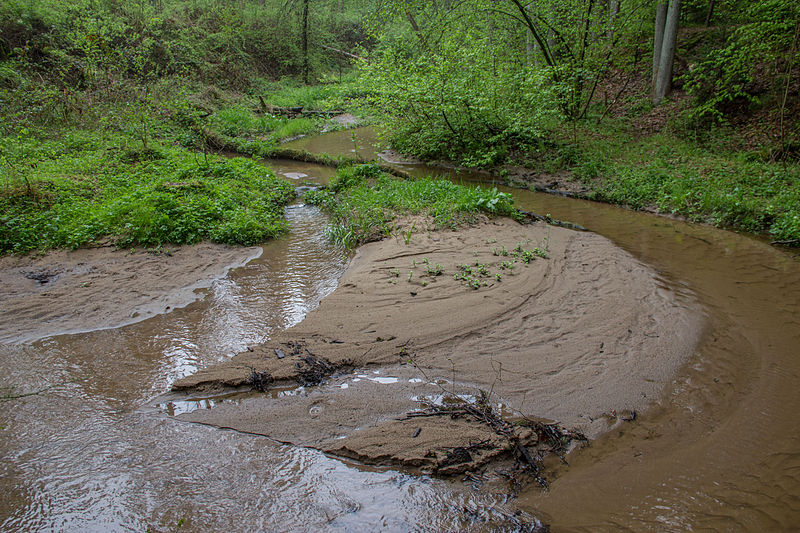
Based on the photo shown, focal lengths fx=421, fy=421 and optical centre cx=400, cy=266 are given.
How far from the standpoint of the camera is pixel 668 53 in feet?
42.1

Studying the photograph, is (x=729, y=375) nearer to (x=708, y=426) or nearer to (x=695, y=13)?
(x=708, y=426)

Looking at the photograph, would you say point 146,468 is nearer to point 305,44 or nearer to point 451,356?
point 451,356

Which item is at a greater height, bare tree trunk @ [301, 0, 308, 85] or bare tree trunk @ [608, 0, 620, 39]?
bare tree trunk @ [301, 0, 308, 85]

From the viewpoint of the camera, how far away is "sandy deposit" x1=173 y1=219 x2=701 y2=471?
347 centimetres

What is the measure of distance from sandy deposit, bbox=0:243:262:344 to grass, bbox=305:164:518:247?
1967mm

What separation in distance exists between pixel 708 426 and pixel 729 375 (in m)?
0.95

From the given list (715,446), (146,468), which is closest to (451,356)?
(715,446)

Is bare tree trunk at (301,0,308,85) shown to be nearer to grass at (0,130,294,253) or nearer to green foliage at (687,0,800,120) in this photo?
grass at (0,130,294,253)

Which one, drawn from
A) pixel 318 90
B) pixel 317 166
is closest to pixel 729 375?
pixel 317 166

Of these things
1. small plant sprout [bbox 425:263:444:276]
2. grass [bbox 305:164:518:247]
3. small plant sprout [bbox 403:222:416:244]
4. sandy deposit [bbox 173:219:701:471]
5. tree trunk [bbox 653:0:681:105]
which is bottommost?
sandy deposit [bbox 173:219:701:471]

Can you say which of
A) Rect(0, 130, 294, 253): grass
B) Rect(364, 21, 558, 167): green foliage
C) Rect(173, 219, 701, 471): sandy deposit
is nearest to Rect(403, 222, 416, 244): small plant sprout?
Rect(173, 219, 701, 471): sandy deposit

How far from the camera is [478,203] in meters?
8.04

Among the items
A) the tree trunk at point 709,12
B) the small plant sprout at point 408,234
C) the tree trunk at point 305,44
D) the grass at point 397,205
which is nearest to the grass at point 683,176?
the grass at point 397,205

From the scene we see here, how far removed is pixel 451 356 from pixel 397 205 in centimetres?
471
